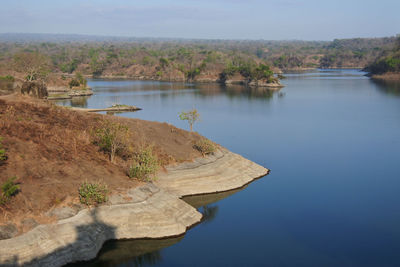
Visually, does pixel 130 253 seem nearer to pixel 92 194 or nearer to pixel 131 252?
pixel 131 252

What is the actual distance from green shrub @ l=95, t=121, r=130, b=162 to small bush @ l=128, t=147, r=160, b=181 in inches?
59.5

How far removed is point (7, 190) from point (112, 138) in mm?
9065

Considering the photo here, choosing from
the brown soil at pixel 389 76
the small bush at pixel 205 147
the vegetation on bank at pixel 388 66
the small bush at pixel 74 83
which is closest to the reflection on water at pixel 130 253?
the small bush at pixel 205 147

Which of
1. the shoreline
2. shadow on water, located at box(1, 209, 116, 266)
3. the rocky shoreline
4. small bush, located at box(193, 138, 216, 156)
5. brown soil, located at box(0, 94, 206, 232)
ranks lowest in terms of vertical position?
the rocky shoreline

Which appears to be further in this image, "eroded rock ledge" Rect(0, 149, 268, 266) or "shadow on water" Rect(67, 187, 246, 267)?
"shadow on water" Rect(67, 187, 246, 267)

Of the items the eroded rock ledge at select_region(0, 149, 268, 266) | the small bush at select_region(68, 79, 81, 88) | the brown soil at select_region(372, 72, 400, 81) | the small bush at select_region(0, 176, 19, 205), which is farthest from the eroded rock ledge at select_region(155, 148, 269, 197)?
the brown soil at select_region(372, 72, 400, 81)

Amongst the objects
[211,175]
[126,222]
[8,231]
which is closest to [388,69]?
[211,175]

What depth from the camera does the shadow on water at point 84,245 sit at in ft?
59.0

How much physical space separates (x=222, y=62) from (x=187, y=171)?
12188 centimetres

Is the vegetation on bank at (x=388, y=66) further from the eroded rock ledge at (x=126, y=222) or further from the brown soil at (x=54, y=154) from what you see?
the eroded rock ledge at (x=126, y=222)

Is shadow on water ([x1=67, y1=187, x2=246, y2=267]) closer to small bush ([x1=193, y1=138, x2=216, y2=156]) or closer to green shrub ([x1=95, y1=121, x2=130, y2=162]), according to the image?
green shrub ([x1=95, y1=121, x2=130, y2=162])

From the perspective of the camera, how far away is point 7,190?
20000mm

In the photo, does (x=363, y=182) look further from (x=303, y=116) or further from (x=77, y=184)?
(x=303, y=116)

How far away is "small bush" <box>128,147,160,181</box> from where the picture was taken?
26328mm
